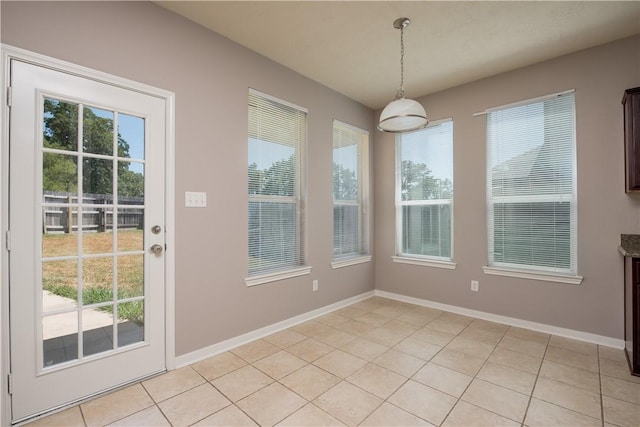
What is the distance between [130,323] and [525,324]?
379 centimetres

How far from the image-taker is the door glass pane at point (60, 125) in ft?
6.01

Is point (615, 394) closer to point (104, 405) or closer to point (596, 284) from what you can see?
point (596, 284)

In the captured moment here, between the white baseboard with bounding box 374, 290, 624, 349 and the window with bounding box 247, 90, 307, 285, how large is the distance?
71.2 inches

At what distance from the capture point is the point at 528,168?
322 centimetres

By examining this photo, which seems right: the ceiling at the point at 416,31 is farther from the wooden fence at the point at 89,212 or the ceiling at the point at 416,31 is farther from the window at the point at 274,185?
the wooden fence at the point at 89,212

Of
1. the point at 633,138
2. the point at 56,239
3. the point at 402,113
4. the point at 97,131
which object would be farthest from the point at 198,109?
the point at 633,138

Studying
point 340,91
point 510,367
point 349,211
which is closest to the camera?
point 510,367

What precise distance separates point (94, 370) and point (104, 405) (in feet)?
0.79

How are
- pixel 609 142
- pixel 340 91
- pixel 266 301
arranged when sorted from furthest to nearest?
1. pixel 340 91
2. pixel 266 301
3. pixel 609 142

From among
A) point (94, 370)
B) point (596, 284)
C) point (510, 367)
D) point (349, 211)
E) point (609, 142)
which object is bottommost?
point (510, 367)

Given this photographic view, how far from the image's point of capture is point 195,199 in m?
2.47

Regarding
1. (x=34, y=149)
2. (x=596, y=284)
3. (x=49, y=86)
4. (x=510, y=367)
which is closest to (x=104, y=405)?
(x=34, y=149)

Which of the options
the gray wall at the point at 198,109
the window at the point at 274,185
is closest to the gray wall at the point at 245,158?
the gray wall at the point at 198,109

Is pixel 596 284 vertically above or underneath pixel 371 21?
underneath
